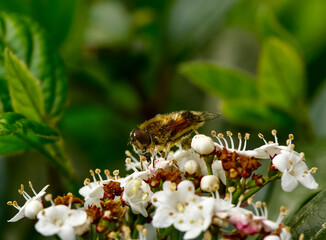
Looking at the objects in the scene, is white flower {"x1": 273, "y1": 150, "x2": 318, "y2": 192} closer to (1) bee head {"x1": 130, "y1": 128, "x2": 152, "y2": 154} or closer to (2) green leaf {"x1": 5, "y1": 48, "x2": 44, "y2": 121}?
(1) bee head {"x1": 130, "y1": 128, "x2": 152, "y2": 154}

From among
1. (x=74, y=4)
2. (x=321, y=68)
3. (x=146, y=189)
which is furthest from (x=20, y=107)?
(x=321, y=68)

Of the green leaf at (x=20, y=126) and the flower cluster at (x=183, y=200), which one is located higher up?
the green leaf at (x=20, y=126)

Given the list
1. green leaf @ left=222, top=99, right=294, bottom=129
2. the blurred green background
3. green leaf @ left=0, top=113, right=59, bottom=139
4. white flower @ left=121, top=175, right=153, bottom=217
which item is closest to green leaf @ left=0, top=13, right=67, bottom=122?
green leaf @ left=0, top=113, right=59, bottom=139

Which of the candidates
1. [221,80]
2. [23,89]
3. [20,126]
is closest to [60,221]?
[20,126]

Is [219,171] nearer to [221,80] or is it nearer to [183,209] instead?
[183,209]

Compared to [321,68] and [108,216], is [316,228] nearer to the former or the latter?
[108,216]

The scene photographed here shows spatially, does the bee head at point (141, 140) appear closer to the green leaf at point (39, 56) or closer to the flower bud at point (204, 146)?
the flower bud at point (204, 146)

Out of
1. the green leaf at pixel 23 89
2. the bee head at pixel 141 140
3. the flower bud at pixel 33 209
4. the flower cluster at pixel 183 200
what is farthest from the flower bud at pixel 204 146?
the green leaf at pixel 23 89

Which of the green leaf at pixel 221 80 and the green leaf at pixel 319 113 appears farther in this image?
the green leaf at pixel 319 113
